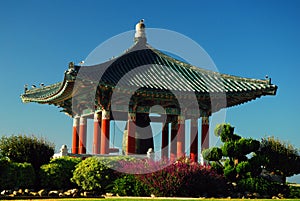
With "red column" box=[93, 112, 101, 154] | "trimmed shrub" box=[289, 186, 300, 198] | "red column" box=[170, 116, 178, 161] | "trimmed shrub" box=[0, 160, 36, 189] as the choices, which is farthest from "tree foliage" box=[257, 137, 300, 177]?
"trimmed shrub" box=[0, 160, 36, 189]

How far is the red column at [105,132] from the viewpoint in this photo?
1013 inches

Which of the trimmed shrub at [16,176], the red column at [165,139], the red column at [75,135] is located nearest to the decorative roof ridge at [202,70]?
the red column at [165,139]

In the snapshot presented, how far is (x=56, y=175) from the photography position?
20.6 metres

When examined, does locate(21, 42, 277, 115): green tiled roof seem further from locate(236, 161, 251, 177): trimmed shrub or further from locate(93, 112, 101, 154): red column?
locate(236, 161, 251, 177): trimmed shrub

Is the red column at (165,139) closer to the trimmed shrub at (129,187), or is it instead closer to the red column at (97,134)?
the red column at (97,134)

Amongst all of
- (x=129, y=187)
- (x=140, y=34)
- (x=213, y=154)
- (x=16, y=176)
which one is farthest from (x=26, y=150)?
(x=140, y=34)

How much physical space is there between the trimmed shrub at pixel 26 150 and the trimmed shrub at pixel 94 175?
1884mm

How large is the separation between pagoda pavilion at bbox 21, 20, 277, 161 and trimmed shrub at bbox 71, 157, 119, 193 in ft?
14.3

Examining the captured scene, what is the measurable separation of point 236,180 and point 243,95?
5.95 metres

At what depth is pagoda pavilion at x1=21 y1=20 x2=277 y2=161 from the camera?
25.5m

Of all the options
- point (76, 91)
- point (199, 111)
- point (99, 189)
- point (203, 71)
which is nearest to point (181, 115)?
point (199, 111)

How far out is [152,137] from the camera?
29.2 m

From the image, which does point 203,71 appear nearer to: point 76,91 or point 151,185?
point 76,91

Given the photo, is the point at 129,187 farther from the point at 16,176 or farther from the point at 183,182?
the point at 16,176
